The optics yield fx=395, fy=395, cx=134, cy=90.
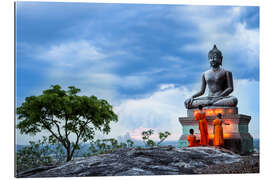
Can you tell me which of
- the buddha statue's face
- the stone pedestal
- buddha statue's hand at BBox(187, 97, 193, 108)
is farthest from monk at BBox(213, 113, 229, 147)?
the buddha statue's face

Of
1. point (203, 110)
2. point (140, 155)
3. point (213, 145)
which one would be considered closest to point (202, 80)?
point (203, 110)

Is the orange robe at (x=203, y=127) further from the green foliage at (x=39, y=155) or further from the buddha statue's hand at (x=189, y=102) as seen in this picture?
the green foliage at (x=39, y=155)

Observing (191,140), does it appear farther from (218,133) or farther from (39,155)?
(39,155)

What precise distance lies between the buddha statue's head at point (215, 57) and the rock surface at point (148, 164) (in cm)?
364

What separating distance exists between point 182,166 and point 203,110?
11.8ft

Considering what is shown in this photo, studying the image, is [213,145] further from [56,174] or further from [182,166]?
[56,174]

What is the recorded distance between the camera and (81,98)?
1217 cm

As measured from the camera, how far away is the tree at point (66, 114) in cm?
1159

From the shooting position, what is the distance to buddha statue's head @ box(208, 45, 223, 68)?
41.4 feet

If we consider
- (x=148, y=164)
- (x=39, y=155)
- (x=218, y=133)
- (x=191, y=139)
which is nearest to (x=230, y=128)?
(x=218, y=133)

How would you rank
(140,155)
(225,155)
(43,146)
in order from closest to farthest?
1. (140,155)
2. (225,155)
3. (43,146)

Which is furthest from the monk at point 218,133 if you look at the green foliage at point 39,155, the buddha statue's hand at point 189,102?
the green foliage at point 39,155

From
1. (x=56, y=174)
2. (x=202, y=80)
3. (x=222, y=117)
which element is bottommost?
(x=56, y=174)

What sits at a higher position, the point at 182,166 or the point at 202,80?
the point at 202,80
